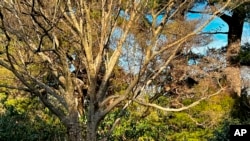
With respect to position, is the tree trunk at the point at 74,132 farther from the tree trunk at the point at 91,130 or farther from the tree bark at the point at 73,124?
the tree trunk at the point at 91,130

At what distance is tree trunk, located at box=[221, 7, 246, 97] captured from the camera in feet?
44.8

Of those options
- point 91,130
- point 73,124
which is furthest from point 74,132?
point 91,130

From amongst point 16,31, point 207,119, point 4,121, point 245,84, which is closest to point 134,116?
point 207,119

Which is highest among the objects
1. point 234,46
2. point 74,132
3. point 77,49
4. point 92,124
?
point 234,46

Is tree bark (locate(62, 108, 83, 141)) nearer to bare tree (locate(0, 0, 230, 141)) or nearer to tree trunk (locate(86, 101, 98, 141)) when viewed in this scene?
bare tree (locate(0, 0, 230, 141))

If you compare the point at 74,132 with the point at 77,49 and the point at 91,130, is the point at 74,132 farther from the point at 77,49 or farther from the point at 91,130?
the point at 77,49

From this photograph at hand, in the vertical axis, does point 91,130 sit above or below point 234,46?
below

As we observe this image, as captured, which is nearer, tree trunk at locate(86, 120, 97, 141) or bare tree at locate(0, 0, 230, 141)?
bare tree at locate(0, 0, 230, 141)

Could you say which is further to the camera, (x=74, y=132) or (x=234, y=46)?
(x=234, y=46)

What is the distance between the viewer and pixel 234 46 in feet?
47.9

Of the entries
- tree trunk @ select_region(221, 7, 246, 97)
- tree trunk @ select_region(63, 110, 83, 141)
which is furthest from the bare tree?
tree trunk @ select_region(221, 7, 246, 97)

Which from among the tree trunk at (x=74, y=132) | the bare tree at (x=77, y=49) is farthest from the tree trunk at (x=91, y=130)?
the tree trunk at (x=74, y=132)

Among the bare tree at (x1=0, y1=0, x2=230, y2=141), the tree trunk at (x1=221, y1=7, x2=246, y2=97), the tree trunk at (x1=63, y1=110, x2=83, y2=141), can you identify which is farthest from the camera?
the tree trunk at (x1=221, y1=7, x2=246, y2=97)

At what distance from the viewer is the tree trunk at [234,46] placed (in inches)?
538
